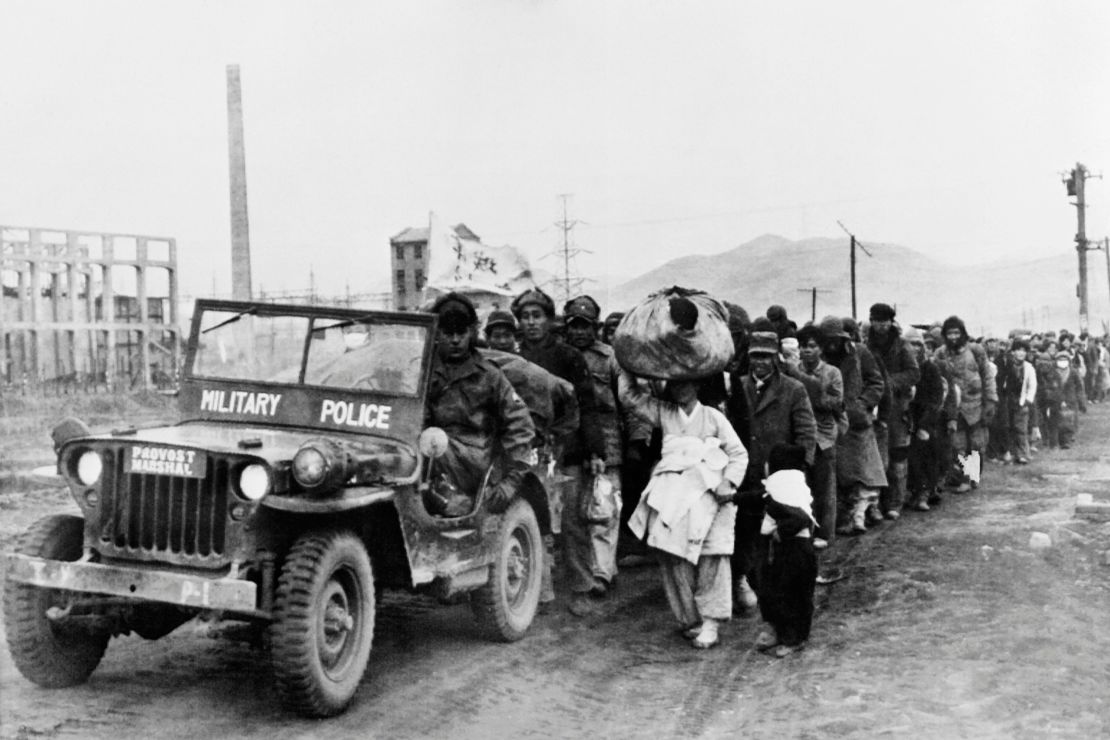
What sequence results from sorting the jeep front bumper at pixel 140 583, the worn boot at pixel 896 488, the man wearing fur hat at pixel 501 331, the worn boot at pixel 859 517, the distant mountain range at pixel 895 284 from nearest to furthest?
the jeep front bumper at pixel 140 583, the man wearing fur hat at pixel 501 331, the worn boot at pixel 859 517, the worn boot at pixel 896 488, the distant mountain range at pixel 895 284

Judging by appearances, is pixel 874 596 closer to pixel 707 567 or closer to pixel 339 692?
pixel 707 567

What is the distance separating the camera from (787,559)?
6.47 meters

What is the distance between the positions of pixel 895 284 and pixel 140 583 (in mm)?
103205

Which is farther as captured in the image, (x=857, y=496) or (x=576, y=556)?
(x=857, y=496)

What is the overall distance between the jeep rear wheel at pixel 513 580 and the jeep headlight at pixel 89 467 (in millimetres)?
2259

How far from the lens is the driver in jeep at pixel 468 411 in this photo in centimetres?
634

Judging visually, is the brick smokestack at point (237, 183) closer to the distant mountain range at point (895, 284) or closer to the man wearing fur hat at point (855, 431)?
the man wearing fur hat at point (855, 431)

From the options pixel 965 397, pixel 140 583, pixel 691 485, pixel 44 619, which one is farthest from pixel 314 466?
pixel 965 397

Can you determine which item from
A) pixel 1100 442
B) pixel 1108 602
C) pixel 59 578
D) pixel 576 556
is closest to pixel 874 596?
pixel 1108 602

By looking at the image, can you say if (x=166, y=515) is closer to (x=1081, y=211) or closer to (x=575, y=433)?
(x=575, y=433)

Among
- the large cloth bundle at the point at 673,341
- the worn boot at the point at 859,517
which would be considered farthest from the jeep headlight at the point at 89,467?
the worn boot at the point at 859,517

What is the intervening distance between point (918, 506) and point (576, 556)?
17.5 ft

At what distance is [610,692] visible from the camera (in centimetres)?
586

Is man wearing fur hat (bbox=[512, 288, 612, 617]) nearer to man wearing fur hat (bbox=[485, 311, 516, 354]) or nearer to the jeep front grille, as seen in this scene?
man wearing fur hat (bbox=[485, 311, 516, 354])
